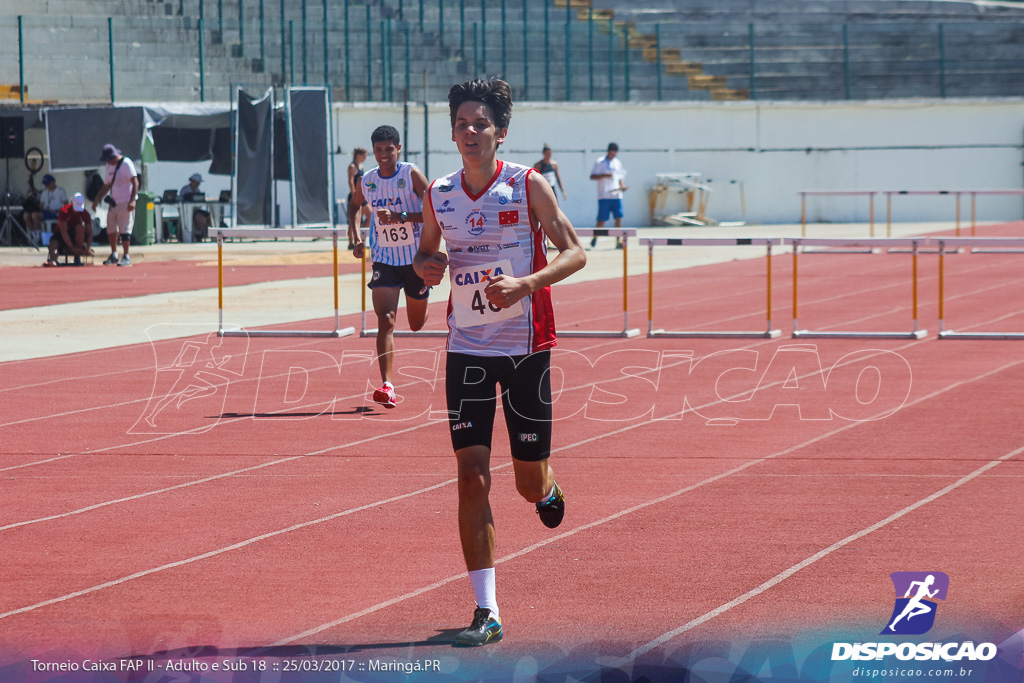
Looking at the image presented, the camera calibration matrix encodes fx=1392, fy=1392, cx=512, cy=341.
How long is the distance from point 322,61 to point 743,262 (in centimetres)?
1667

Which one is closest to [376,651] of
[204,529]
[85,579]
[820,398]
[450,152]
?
[85,579]

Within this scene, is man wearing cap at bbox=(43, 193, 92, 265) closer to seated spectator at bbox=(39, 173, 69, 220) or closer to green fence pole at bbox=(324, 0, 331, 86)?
seated spectator at bbox=(39, 173, 69, 220)

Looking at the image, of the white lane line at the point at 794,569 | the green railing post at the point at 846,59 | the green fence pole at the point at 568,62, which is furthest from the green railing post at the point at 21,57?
the white lane line at the point at 794,569

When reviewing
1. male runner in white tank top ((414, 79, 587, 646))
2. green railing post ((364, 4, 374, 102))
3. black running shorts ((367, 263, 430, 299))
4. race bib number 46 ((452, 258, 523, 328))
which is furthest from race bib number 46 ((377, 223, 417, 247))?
green railing post ((364, 4, 374, 102))

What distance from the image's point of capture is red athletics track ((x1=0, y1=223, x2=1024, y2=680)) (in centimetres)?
498

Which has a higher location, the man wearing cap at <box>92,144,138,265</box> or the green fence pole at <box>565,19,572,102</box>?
the green fence pole at <box>565,19,572,102</box>

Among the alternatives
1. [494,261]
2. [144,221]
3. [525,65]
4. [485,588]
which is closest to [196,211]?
[144,221]

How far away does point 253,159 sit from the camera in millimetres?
30625

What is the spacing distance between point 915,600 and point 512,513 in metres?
2.24

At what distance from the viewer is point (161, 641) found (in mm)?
4816

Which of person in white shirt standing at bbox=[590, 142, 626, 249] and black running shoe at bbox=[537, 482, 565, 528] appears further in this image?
person in white shirt standing at bbox=[590, 142, 626, 249]

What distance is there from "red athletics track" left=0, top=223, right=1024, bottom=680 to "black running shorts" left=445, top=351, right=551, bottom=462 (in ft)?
2.09

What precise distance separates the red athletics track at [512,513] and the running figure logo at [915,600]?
0.06 metres

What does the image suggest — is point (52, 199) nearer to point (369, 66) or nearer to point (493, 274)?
point (369, 66)
